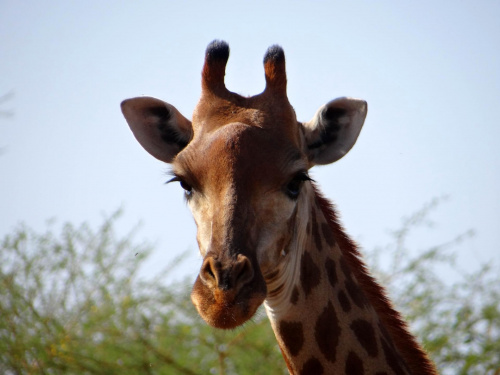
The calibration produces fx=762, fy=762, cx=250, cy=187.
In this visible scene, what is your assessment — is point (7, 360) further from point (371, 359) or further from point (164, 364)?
point (371, 359)

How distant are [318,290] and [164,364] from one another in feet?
14.0

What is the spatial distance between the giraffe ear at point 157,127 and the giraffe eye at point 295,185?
41.6 inches

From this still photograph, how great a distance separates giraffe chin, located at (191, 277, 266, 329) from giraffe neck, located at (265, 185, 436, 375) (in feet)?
2.23

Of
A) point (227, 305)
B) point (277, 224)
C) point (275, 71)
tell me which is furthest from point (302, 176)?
point (227, 305)

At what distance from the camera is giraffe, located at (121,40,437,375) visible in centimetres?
484

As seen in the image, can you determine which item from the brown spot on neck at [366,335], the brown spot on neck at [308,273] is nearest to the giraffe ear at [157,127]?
the brown spot on neck at [308,273]

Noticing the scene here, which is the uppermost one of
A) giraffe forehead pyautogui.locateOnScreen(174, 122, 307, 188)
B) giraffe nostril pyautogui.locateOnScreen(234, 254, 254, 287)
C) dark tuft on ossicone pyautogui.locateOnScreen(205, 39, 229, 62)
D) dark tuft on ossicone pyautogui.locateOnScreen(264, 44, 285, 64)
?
dark tuft on ossicone pyautogui.locateOnScreen(205, 39, 229, 62)

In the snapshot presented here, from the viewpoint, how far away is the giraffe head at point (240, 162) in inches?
185

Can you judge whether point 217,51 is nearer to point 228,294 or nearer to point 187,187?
point 187,187

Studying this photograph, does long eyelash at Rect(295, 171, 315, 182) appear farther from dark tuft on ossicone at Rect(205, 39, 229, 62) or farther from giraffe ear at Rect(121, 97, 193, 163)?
dark tuft on ossicone at Rect(205, 39, 229, 62)

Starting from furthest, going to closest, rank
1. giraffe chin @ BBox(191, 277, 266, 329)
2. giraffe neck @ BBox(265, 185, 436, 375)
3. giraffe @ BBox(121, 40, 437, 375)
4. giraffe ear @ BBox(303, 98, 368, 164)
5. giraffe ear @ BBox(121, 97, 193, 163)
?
giraffe ear @ BBox(121, 97, 193, 163) < giraffe ear @ BBox(303, 98, 368, 164) < giraffe neck @ BBox(265, 185, 436, 375) < giraffe @ BBox(121, 40, 437, 375) < giraffe chin @ BBox(191, 277, 266, 329)

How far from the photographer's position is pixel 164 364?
9.24 metres

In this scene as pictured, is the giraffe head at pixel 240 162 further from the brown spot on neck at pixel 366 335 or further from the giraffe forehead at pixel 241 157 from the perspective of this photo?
the brown spot on neck at pixel 366 335

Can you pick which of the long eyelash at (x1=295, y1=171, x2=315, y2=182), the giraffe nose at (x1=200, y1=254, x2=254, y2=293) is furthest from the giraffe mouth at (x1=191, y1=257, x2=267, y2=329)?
the long eyelash at (x1=295, y1=171, x2=315, y2=182)
